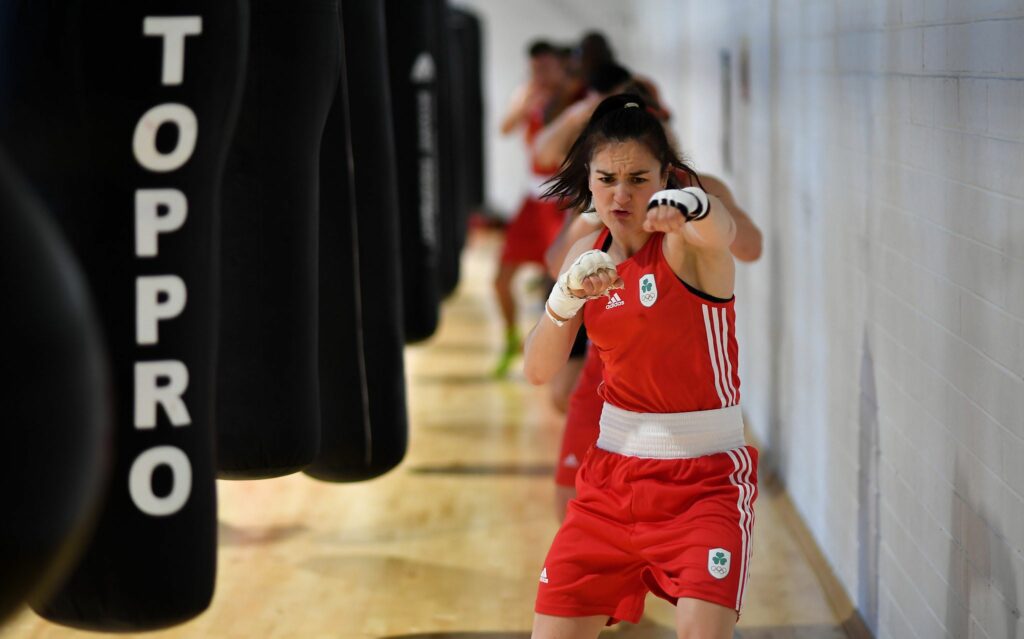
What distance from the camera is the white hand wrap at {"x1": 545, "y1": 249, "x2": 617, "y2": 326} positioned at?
2.50m

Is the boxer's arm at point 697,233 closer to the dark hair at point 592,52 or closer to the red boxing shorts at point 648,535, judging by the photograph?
the red boxing shorts at point 648,535

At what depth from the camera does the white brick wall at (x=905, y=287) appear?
2.60 metres

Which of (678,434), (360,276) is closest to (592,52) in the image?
(360,276)

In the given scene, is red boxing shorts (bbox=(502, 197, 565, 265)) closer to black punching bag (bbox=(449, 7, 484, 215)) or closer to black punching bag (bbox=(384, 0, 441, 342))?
black punching bag (bbox=(384, 0, 441, 342))

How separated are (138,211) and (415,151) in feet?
9.66

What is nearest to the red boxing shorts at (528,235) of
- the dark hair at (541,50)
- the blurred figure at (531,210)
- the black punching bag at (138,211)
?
the blurred figure at (531,210)

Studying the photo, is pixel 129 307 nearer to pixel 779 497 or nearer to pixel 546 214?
pixel 779 497

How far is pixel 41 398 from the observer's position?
1.69 metres

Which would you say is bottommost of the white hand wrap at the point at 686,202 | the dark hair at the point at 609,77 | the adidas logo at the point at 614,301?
the adidas logo at the point at 614,301

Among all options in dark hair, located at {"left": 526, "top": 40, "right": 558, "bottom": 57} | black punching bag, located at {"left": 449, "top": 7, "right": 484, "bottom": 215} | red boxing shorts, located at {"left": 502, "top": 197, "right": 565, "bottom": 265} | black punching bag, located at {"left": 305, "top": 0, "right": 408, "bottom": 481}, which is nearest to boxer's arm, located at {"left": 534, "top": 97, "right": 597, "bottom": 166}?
black punching bag, located at {"left": 305, "top": 0, "right": 408, "bottom": 481}

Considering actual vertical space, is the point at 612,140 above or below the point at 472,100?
below

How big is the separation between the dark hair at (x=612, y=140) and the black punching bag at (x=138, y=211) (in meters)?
0.80

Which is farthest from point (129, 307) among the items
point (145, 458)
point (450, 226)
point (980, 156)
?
point (450, 226)

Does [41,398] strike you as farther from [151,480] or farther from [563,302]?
[563,302]
